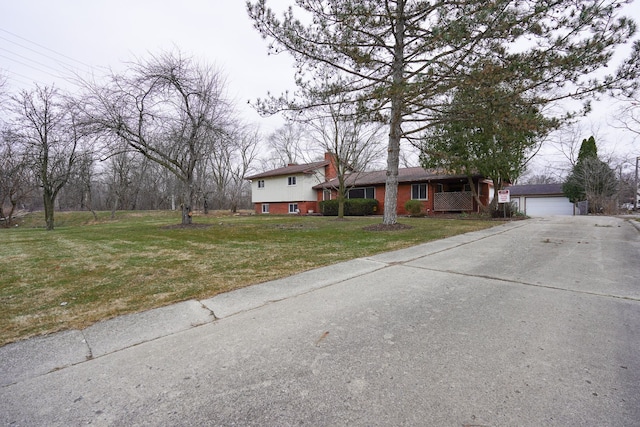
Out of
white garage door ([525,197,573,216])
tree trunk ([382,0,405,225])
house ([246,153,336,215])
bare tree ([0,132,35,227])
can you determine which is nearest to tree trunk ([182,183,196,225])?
tree trunk ([382,0,405,225])

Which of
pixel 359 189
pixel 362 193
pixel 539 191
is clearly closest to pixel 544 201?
pixel 539 191

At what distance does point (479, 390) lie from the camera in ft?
5.86

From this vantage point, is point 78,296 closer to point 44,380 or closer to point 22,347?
point 22,347

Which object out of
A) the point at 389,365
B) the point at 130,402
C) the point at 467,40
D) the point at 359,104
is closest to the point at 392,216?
the point at 359,104

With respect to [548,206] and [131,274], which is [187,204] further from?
[548,206]

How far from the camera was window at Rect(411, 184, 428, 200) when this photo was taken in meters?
20.5

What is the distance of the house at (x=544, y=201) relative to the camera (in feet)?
99.9

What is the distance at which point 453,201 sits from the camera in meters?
19.2

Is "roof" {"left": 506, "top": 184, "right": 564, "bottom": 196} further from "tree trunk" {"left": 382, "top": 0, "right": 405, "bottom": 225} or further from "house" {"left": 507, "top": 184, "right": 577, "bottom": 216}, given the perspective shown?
"tree trunk" {"left": 382, "top": 0, "right": 405, "bottom": 225}

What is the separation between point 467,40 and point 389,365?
8.23 m

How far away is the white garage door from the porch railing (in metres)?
16.4

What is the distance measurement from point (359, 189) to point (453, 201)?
7.36 m

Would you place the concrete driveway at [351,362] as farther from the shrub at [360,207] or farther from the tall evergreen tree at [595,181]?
the tall evergreen tree at [595,181]

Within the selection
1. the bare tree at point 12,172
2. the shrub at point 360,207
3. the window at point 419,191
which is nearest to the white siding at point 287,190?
the shrub at point 360,207
